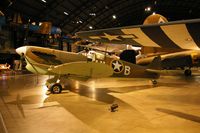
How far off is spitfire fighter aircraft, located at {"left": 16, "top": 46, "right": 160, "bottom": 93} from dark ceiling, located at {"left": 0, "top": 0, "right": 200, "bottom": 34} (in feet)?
38.5

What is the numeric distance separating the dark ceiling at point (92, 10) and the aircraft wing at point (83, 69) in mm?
13303

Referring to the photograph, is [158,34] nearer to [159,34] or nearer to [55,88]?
[159,34]

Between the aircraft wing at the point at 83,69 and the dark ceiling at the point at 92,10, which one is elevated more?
the dark ceiling at the point at 92,10

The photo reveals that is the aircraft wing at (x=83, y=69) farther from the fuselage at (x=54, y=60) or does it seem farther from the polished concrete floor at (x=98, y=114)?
the fuselage at (x=54, y=60)

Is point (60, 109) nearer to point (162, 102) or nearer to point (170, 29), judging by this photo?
point (162, 102)

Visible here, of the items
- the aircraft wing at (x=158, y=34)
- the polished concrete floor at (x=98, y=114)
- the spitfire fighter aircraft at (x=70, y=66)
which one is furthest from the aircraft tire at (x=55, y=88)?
the aircraft wing at (x=158, y=34)

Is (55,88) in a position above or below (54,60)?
A: below

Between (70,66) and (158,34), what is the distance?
4751 millimetres

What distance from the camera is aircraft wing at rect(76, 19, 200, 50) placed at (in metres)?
2.90

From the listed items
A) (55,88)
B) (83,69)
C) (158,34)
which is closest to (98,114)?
(83,69)

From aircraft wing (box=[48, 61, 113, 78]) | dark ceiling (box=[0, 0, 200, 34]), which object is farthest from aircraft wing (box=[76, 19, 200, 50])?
dark ceiling (box=[0, 0, 200, 34])

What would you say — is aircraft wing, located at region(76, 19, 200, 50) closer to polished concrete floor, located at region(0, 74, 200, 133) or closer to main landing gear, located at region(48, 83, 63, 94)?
polished concrete floor, located at region(0, 74, 200, 133)

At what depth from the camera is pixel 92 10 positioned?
103 ft

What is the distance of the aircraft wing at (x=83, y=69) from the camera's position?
7645mm
